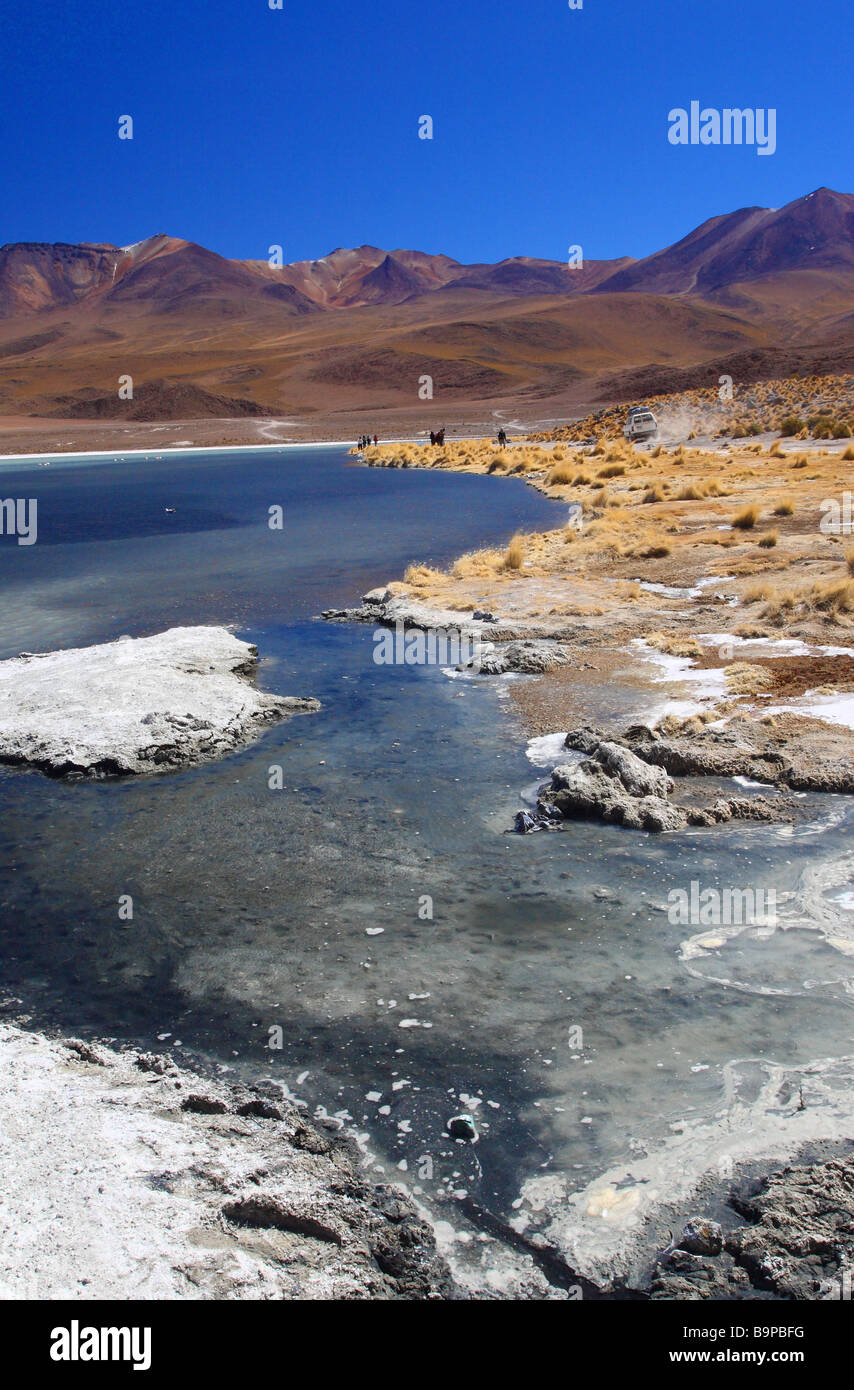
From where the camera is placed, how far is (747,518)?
66.3ft

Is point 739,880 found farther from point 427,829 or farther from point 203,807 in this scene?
point 203,807

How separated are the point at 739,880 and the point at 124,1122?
164 inches

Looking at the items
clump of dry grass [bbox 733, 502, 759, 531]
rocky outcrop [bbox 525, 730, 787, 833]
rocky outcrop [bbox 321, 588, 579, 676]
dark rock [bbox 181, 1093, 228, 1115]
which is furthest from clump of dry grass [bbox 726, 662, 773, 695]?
clump of dry grass [bbox 733, 502, 759, 531]

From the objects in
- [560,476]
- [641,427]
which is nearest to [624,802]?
[560,476]

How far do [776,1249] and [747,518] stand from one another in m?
18.5

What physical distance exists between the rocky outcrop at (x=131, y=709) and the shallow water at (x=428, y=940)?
307 mm

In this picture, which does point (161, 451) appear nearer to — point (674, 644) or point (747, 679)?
point (674, 644)

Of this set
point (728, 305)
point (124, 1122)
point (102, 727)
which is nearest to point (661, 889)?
point (124, 1122)

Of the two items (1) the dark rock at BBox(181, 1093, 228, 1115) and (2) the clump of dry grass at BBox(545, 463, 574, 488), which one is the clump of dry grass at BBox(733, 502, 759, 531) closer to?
(2) the clump of dry grass at BBox(545, 463, 574, 488)

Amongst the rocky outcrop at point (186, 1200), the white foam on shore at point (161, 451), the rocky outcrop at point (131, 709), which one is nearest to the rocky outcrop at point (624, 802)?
the rocky outcrop at point (131, 709)

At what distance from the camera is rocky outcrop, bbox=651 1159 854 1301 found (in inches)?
134

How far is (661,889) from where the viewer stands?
6426mm

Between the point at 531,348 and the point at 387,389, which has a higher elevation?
the point at 531,348

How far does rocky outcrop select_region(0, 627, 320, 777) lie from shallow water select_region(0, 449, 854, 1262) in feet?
1.01
